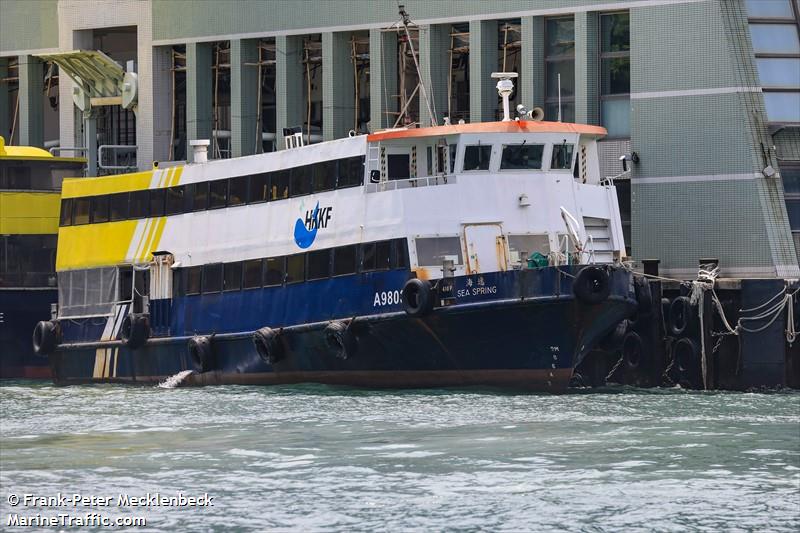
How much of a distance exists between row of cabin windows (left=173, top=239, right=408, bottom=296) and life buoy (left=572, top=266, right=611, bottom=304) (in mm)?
3259

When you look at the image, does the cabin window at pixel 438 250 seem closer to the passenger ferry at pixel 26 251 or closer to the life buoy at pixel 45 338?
the life buoy at pixel 45 338

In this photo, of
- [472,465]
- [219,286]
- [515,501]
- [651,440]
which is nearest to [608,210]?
[219,286]

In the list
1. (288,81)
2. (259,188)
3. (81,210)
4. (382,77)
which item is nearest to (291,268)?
(259,188)

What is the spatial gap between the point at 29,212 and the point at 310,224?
Result: 10.2 meters

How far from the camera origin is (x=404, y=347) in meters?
35.4

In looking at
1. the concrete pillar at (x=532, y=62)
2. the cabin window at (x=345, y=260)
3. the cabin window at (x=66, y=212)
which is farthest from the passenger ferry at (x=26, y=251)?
the concrete pillar at (x=532, y=62)

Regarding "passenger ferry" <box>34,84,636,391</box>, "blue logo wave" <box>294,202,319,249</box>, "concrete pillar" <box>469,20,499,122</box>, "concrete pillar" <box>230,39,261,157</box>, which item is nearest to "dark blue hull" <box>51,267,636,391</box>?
"passenger ferry" <box>34,84,636,391</box>

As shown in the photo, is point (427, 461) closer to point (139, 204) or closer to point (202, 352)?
point (202, 352)

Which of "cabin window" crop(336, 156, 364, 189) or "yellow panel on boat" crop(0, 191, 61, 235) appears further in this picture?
"yellow panel on boat" crop(0, 191, 61, 235)

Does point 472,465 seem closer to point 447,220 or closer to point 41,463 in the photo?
point 41,463

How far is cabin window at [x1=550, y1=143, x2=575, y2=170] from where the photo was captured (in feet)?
118

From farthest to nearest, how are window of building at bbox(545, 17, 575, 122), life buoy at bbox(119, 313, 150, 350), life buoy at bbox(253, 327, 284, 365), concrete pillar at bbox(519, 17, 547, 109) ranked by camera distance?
window of building at bbox(545, 17, 575, 122)
concrete pillar at bbox(519, 17, 547, 109)
life buoy at bbox(119, 313, 150, 350)
life buoy at bbox(253, 327, 284, 365)

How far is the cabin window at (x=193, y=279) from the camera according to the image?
3988cm

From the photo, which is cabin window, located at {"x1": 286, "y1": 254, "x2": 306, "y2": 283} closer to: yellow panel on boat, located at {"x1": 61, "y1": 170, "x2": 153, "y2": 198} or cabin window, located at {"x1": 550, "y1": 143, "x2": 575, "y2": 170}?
yellow panel on boat, located at {"x1": 61, "y1": 170, "x2": 153, "y2": 198}
